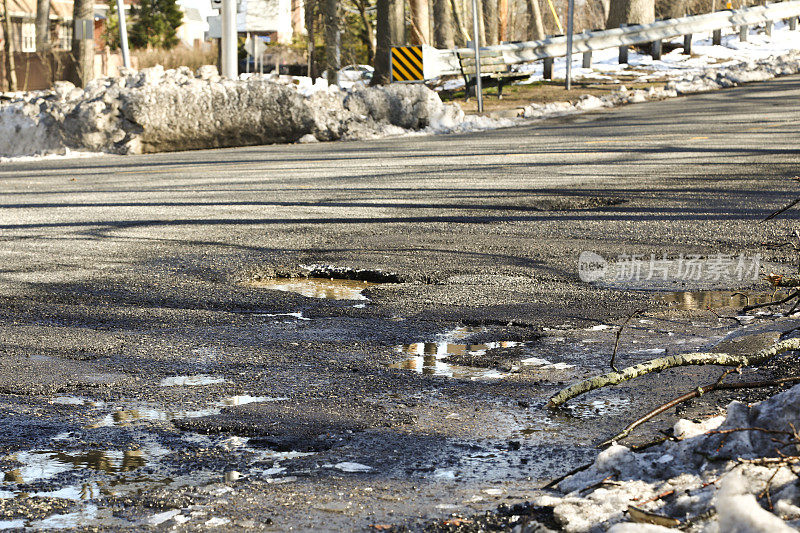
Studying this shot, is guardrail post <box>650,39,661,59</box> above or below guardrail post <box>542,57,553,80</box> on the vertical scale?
above

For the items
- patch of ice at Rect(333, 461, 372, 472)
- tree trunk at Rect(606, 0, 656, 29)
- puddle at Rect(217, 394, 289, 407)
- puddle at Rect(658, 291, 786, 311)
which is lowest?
patch of ice at Rect(333, 461, 372, 472)

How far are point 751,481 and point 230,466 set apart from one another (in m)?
1.60

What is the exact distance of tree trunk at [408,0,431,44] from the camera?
35.6 meters

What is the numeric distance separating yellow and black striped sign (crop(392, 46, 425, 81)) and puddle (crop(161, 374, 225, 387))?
18.2m

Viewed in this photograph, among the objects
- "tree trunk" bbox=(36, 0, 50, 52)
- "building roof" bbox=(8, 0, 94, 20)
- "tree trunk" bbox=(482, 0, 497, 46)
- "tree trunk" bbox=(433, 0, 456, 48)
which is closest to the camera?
"tree trunk" bbox=(433, 0, 456, 48)

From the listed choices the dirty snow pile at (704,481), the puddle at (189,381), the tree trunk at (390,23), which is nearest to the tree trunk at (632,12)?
the tree trunk at (390,23)

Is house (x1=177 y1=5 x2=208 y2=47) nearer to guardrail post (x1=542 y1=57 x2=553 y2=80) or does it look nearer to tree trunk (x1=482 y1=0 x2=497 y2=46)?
tree trunk (x1=482 y1=0 x2=497 y2=46)

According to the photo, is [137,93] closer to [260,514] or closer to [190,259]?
[190,259]

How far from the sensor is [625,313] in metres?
5.48

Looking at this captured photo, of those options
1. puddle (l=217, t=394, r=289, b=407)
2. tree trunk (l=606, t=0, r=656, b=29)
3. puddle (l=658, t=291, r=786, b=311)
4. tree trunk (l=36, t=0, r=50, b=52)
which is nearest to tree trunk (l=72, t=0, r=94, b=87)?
tree trunk (l=606, t=0, r=656, b=29)

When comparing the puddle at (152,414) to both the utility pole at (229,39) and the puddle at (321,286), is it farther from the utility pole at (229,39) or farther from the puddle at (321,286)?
the utility pole at (229,39)

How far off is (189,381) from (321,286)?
2.14m

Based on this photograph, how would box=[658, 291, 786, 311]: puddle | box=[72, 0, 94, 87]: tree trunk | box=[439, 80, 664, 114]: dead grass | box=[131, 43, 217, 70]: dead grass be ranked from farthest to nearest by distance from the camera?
box=[131, 43, 217, 70]: dead grass, box=[72, 0, 94, 87]: tree trunk, box=[439, 80, 664, 114]: dead grass, box=[658, 291, 786, 311]: puddle

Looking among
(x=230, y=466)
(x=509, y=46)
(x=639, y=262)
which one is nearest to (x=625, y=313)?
(x=639, y=262)
